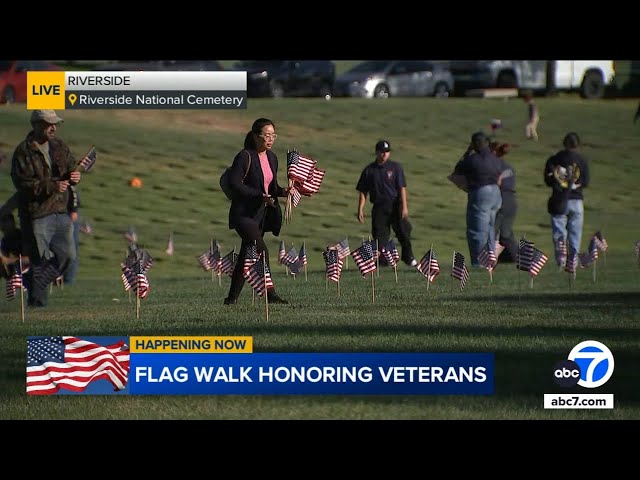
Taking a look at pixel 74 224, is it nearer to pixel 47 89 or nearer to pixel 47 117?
pixel 47 117

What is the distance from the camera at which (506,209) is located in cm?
2575

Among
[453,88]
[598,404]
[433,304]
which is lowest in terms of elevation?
[598,404]

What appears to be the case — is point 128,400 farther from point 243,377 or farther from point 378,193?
point 378,193

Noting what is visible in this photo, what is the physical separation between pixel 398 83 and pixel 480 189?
485 cm

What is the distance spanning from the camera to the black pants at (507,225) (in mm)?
25641

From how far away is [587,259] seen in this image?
2208 cm

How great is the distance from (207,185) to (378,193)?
112 inches

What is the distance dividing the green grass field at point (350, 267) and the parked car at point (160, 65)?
0.98 m

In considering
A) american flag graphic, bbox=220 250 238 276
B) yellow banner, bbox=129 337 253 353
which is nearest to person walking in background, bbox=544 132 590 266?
american flag graphic, bbox=220 250 238 276

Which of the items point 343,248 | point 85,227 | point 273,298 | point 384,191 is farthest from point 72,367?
point 85,227

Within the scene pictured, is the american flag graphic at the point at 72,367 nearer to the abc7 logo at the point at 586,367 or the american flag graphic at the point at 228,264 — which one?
the abc7 logo at the point at 586,367

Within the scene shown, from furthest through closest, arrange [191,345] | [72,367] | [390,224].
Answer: [390,224] < [191,345] < [72,367]

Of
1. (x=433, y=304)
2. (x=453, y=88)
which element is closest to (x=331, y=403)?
(x=433, y=304)

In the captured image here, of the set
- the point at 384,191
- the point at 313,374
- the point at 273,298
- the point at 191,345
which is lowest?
the point at 313,374
